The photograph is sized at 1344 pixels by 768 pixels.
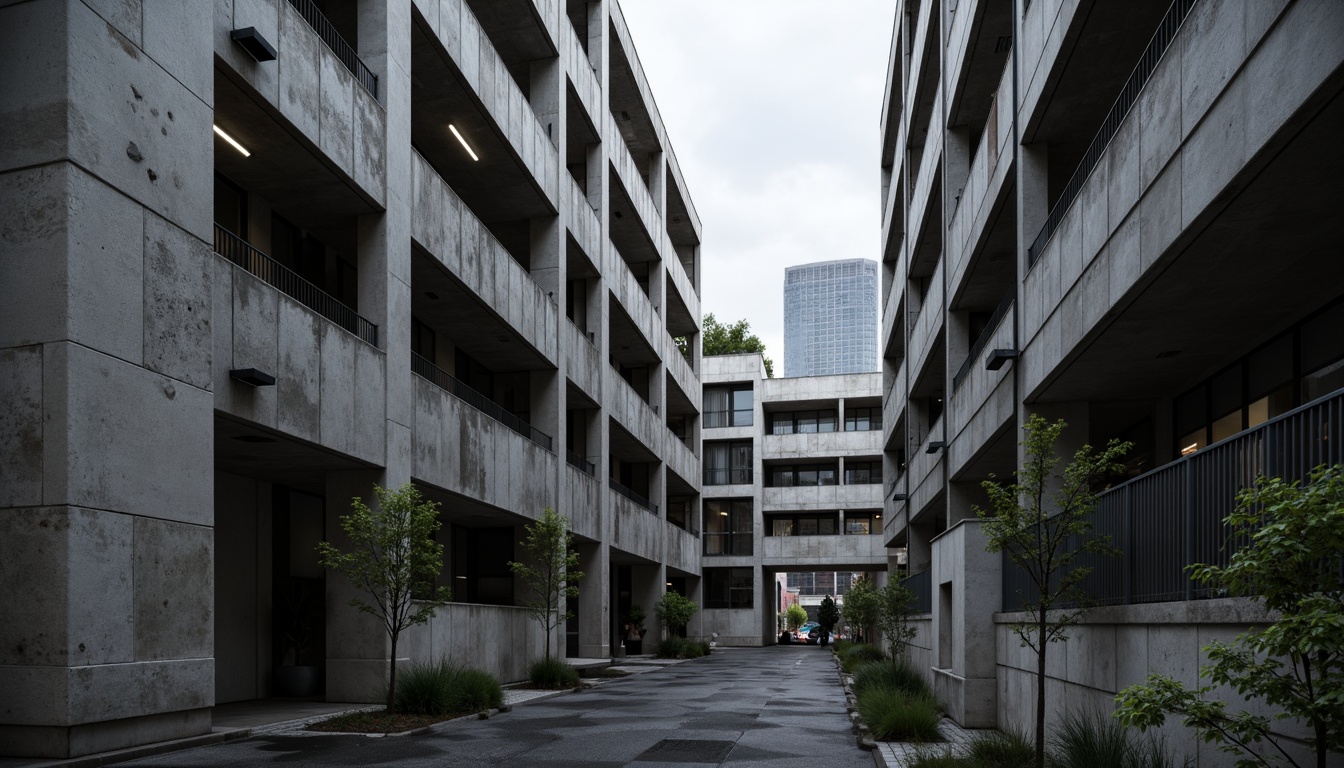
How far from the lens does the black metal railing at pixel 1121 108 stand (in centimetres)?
1302

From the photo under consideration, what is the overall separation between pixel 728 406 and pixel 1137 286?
2188 inches

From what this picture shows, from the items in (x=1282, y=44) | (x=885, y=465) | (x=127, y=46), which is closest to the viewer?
(x=1282, y=44)

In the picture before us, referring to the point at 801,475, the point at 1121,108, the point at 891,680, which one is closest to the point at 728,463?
the point at 801,475

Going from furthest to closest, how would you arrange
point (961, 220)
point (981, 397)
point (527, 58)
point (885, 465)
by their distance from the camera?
point (885, 465)
point (527, 58)
point (961, 220)
point (981, 397)

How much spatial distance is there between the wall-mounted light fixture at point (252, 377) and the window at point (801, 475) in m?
55.0

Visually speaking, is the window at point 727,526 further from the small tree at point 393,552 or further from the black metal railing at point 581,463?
the small tree at point 393,552

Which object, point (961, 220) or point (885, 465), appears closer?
point (961, 220)

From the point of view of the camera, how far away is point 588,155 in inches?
1497

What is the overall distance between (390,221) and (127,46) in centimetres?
800

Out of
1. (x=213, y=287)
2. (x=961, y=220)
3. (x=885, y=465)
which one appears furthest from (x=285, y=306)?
(x=885, y=465)

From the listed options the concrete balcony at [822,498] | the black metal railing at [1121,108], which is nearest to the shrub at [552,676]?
the black metal railing at [1121,108]

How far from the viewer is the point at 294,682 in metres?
21.3

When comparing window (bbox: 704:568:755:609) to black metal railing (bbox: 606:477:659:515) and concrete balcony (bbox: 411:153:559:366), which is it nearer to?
black metal railing (bbox: 606:477:659:515)

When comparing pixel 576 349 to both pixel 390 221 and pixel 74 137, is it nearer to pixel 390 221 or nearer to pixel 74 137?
pixel 390 221
